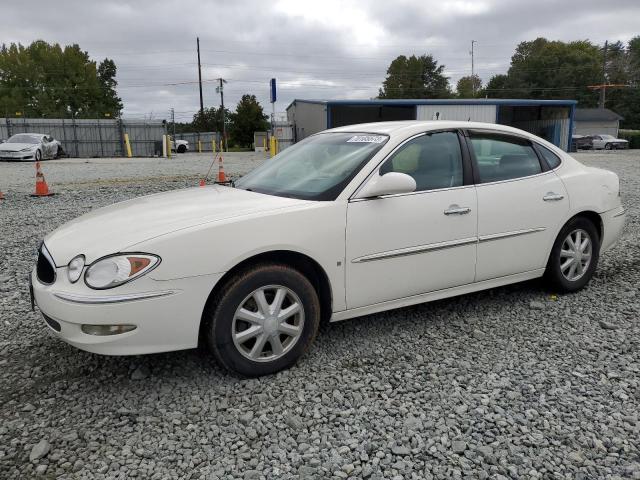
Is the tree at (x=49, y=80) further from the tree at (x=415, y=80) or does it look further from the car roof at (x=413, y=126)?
the car roof at (x=413, y=126)

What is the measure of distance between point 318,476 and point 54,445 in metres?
1.29

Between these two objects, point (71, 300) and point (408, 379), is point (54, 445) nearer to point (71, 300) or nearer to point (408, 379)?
point (71, 300)

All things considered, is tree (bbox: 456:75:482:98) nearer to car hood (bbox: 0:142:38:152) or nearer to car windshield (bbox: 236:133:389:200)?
car hood (bbox: 0:142:38:152)

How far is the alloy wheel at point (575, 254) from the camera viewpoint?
4.53 metres

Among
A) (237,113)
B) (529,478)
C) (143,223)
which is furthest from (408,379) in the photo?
(237,113)

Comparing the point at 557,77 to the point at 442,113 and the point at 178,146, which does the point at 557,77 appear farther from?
the point at 178,146

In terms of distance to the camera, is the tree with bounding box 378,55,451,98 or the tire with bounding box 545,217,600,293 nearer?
the tire with bounding box 545,217,600,293

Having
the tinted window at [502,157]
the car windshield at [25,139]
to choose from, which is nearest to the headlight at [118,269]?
the tinted window at [502,157]

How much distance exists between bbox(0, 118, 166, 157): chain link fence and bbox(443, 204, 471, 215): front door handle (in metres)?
33.4

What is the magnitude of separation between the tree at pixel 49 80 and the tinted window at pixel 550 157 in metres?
68.6

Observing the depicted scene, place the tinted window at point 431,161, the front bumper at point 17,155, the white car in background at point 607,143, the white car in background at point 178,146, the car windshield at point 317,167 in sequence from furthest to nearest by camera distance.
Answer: the white car in background at point 607,143
the white car in background at point 178,146
the front bumper at point 17,155
the tinted window at point 431,161
the car windshield at point 317,167

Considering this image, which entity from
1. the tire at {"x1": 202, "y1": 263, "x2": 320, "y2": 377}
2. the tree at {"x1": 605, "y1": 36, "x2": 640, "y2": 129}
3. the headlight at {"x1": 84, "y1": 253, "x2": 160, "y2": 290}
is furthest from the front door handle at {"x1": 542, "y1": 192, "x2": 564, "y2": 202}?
the tree at {"x1": 605, "y1": 36, "x2": 640, "y2": 129}

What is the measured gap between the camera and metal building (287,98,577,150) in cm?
3047

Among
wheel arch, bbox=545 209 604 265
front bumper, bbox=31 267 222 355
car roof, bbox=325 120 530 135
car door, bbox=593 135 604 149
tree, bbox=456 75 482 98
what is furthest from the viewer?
tree, bbox=456 75 482 98
